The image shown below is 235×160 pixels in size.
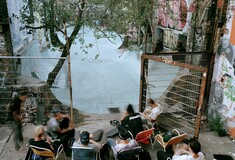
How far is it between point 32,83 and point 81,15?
3073 millimetres

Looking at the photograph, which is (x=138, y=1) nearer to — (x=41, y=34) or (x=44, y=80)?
(x=44, y=80)

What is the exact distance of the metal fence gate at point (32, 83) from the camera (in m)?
7.66

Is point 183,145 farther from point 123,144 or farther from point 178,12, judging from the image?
point 178,12

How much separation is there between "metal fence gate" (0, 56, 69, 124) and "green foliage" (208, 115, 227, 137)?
436cm

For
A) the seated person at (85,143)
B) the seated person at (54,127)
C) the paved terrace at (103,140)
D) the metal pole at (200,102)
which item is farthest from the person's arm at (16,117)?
the metal pole at (200,102)

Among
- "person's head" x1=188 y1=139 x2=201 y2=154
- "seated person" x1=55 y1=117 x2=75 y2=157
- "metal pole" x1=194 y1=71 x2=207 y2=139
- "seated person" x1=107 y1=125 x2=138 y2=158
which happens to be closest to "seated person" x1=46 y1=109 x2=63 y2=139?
"seated person" x1=55 y1=117 x2=75 y2=157

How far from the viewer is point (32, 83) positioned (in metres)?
8.13

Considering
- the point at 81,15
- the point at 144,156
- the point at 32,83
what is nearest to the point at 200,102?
the point at 144,156

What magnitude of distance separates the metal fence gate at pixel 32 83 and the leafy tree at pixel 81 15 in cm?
38

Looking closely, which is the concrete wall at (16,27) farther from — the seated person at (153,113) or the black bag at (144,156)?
the black bag at (144,156)

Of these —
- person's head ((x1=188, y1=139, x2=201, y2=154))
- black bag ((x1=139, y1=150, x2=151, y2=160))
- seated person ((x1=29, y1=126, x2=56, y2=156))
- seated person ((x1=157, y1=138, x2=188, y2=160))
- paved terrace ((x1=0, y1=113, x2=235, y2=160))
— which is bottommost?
paved terrace ((x1=0, y1=113, x2=235, y2=160))

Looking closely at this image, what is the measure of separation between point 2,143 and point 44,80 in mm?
2567

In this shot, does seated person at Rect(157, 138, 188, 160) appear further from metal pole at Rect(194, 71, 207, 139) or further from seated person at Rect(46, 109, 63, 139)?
seated person at Rect(46, 109, 63, 139)

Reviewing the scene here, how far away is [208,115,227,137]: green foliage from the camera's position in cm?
702
